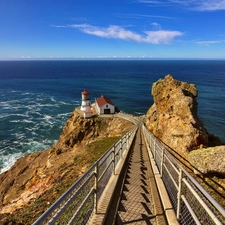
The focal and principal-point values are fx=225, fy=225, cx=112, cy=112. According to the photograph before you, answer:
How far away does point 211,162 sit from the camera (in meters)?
11.6

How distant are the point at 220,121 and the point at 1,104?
6170 cm

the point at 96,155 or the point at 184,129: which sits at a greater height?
the point at 184,129

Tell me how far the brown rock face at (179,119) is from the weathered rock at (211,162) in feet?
12.7

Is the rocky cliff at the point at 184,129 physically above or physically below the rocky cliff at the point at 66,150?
above

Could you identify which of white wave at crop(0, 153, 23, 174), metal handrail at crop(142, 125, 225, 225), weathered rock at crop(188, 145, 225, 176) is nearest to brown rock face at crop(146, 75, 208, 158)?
weathered rock at crop(188, 145, 225, 176)

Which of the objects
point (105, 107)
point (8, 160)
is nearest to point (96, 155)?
point (8, 160)

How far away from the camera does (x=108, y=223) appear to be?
5.66 m

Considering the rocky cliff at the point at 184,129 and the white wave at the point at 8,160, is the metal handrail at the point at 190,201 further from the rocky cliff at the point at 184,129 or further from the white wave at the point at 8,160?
the white wave at the point at 8,160

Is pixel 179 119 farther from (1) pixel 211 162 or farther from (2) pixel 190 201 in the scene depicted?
(2) pixel 190 201

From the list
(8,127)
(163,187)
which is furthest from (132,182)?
(8,127)

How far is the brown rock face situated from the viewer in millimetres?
17375

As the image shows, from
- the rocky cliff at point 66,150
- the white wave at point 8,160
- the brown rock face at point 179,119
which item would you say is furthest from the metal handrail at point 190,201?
the white wave at point 8,160

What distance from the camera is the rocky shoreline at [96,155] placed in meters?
11.8

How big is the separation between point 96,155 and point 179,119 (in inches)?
319
